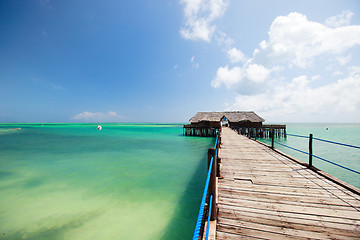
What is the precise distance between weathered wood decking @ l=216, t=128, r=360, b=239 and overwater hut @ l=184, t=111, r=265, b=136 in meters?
23.8

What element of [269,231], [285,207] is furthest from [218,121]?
[269,231]

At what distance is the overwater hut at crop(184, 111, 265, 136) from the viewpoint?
28.0 m

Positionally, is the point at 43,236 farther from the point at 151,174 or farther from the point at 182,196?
the point at 151,174

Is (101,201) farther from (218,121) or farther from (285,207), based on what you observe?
(218,121)

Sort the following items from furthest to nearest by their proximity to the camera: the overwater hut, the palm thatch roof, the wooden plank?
the palm thatch roof, the overwater hut, the wooden plank

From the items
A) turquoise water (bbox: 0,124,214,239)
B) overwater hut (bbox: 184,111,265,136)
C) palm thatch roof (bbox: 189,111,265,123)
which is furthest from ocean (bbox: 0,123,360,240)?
palm thatch roof (bbox: 189,111,265,123)

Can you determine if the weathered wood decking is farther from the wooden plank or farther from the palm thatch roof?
the palm thatch roof

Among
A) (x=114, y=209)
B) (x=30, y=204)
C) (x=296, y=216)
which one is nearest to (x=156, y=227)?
(x=114, y=209)

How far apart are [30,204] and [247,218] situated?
270 inches

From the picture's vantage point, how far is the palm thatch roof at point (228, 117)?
93.6ft

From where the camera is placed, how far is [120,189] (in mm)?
6191

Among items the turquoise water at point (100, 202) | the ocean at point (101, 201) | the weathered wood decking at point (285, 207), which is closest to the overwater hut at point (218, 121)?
the ocean at point (101, 201)

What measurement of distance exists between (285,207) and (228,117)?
28.8 metres

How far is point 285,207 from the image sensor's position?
2.60m
